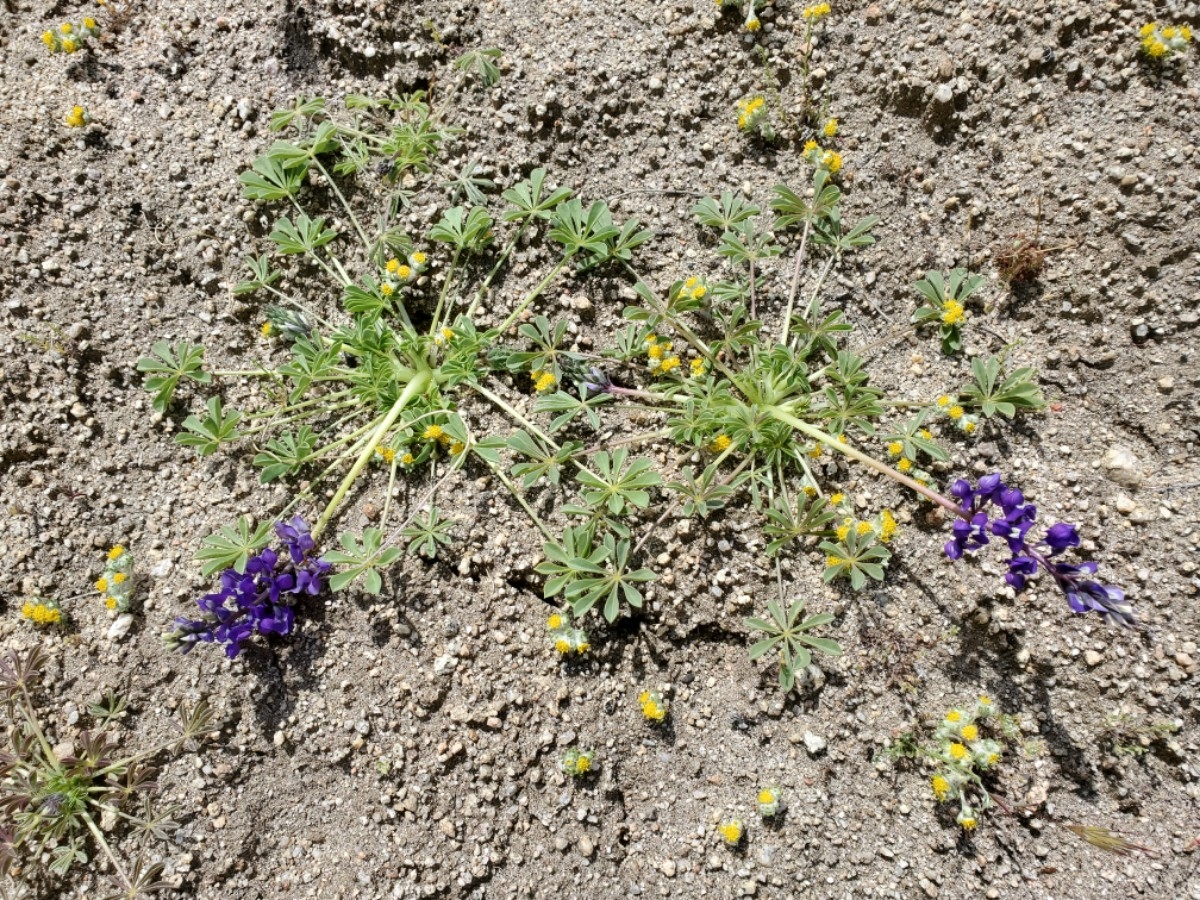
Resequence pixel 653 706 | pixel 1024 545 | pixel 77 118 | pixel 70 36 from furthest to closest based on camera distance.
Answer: pixel 70 36, pixel 77 118, pixel 653 706, pixel 1024 545

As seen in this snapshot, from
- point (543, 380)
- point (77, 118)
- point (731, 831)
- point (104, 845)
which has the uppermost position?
point (77, 118)

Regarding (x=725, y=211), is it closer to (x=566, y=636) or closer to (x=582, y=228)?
(x=582, y=228)

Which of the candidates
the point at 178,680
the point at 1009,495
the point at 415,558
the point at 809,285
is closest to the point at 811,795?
the point at 1009,495

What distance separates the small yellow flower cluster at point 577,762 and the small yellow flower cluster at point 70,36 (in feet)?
11.4

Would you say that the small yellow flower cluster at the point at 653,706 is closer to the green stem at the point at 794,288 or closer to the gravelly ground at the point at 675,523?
the gravelly ground at the point at 675,523

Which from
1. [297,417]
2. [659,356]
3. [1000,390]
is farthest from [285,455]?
[1000,390]

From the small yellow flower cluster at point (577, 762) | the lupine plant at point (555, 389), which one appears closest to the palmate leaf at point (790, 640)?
the lupine plant at point (555, 389)

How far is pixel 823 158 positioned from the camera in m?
2.81

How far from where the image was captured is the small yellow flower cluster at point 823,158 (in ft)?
9.12

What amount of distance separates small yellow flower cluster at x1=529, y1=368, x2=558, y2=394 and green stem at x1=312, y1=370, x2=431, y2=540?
1.35 feet

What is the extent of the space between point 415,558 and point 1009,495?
190cm

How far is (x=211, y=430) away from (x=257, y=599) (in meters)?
0.65

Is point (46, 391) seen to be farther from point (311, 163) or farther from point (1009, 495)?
point (1009, 495)

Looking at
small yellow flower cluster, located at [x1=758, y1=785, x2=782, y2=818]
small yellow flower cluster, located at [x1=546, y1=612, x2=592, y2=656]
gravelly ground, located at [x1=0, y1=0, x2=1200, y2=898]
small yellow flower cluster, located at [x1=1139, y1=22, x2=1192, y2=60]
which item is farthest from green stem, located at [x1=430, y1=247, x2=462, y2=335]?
small yellow flower cluster, located at [x1=1139, y1=22, x2=1192, y2=60]
